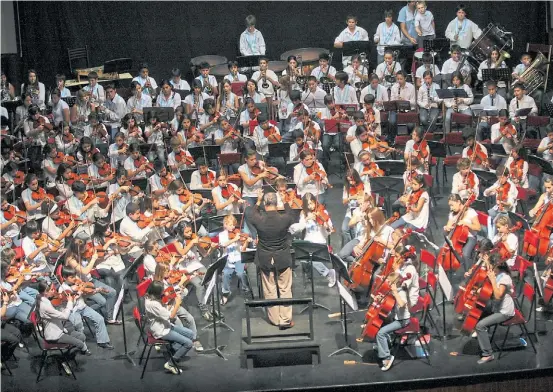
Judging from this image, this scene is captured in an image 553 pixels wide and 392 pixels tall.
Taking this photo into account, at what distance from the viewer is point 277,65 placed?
18.6 m

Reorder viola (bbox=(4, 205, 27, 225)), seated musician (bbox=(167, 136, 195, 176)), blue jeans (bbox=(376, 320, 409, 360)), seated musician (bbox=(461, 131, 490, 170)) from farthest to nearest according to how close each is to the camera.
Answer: seated musician (bbox=(167, 136, 195, 176)) < seated musician (bbox=(461, 131, 490, 170)) < viola (bbox=(4, 205, 27, 225)) < blue jeans (bbox=(376, 320, 409, 360))

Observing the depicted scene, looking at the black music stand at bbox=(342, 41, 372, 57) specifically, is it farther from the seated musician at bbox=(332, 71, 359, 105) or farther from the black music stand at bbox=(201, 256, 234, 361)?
the black music stand at bbox=(201, 256, 234, 361)

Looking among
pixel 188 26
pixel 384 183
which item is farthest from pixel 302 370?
pixel 188 26

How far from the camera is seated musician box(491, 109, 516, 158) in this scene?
49.9 feet

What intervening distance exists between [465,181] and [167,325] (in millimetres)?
4281

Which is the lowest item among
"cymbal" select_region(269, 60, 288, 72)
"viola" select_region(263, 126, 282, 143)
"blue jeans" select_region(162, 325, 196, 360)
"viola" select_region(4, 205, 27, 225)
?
"blue jeans" select_region(162, 325, 196, 360)

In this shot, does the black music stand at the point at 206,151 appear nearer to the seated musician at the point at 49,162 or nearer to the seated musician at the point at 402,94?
the seated musician at the point at 49,162

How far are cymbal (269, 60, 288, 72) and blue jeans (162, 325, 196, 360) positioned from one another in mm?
7277

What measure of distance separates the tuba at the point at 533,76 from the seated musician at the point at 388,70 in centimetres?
187

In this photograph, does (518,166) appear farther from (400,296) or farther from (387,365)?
(387,365)

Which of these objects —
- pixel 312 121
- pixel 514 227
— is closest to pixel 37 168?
pixel 312 121

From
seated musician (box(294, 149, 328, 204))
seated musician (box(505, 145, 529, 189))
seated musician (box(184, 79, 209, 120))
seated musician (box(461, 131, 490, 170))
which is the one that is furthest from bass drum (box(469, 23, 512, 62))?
seated musician (box(294, 149, 328, 204))

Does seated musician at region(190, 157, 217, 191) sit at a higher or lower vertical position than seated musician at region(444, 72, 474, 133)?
lower

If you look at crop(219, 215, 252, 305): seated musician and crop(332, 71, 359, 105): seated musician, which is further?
crop(332, 71, 359, 105): seated musician
